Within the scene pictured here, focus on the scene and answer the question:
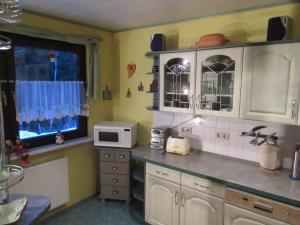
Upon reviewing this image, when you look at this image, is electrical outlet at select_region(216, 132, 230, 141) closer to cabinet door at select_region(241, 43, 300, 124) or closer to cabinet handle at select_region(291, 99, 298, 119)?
cabinet door at select_region(241, 43, 300, 124)

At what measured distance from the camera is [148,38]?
9.60 feet

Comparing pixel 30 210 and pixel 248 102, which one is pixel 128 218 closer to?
pixel 30 210

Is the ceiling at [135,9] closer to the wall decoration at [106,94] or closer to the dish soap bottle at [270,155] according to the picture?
the wall decoration at [106,94]

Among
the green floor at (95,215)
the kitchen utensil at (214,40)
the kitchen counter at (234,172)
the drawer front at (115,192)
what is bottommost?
the green floor at (95,215)

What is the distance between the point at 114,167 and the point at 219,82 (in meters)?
1.63

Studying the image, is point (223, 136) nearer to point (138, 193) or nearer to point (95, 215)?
point (138, 193)

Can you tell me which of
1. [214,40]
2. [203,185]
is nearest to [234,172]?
[203,185]

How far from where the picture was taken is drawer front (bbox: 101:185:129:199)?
9.43 ft

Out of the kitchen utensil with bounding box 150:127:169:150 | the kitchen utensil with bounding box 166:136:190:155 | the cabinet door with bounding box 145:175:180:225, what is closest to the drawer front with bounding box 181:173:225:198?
the cabinet door with bounding box 145:175:180:225

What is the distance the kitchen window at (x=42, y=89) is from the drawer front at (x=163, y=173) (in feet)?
3.86

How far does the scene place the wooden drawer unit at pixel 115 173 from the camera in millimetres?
2797

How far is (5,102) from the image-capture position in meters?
2.27

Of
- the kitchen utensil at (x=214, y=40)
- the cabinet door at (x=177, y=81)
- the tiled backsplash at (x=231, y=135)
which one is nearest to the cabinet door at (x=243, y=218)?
the tiled backsplash at (x=231, y=135)

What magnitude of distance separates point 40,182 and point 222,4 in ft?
8.49
